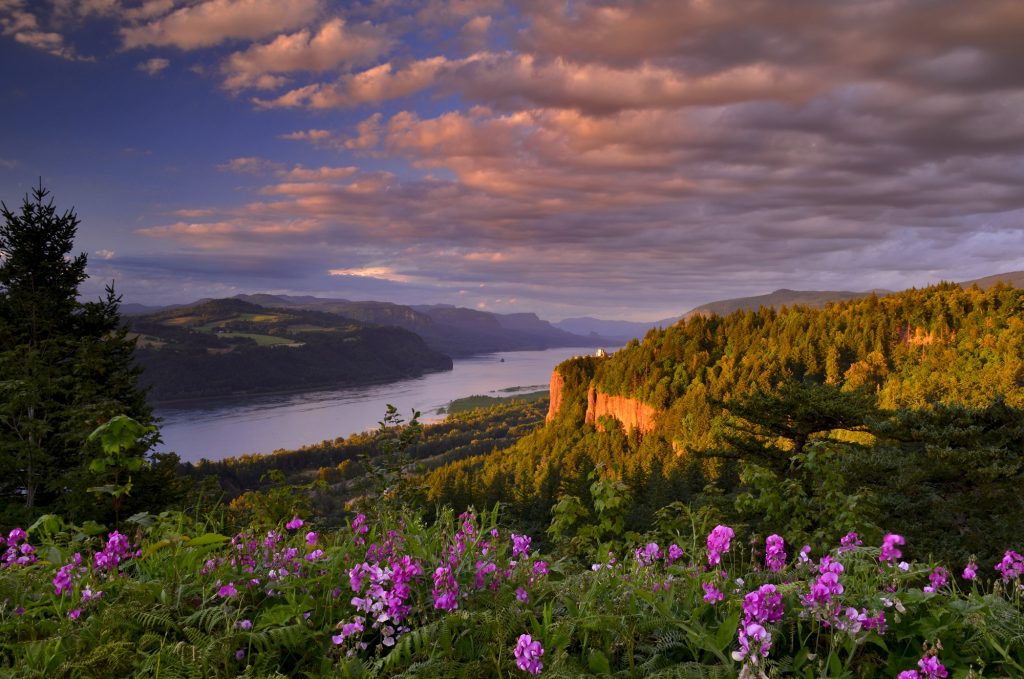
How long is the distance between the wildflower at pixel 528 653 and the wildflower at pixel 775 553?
143cm

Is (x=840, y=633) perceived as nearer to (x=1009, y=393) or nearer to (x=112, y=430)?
(x=112, y=430)

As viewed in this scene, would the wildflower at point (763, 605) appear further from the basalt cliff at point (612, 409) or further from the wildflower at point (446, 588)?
the basalt cliff at point (612, 409)

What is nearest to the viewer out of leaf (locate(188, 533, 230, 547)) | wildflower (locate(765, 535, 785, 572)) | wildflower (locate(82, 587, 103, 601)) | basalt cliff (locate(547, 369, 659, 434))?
wildflower (locate(82, 587, 103, 601))

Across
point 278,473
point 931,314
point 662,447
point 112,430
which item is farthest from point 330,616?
point 931,314

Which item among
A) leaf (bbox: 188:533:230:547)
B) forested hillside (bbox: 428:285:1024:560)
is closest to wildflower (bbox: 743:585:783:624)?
leaf (bbox: 188:533:230:547)

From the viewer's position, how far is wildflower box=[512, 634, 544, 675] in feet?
6.71

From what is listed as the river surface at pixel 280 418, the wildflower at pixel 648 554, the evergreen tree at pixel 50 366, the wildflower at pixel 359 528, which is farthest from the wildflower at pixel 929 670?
the river surface at pixel 280 418

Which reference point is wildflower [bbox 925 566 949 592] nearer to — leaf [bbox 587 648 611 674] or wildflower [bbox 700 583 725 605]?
wildflower [bbox 700 583 725 605]

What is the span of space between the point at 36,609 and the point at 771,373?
3248 inches

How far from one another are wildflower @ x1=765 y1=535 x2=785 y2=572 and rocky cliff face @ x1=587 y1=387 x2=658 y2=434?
83781mm

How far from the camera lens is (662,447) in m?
73.5

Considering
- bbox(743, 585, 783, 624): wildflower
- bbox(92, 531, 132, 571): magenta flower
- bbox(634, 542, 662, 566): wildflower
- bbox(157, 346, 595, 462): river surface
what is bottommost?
bbox(157, 346, 595, 462): river surface

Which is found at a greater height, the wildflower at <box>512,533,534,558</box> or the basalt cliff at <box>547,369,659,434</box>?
the wildflower at <box>512,533,534,558</box>

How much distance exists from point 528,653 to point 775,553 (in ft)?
5.35
